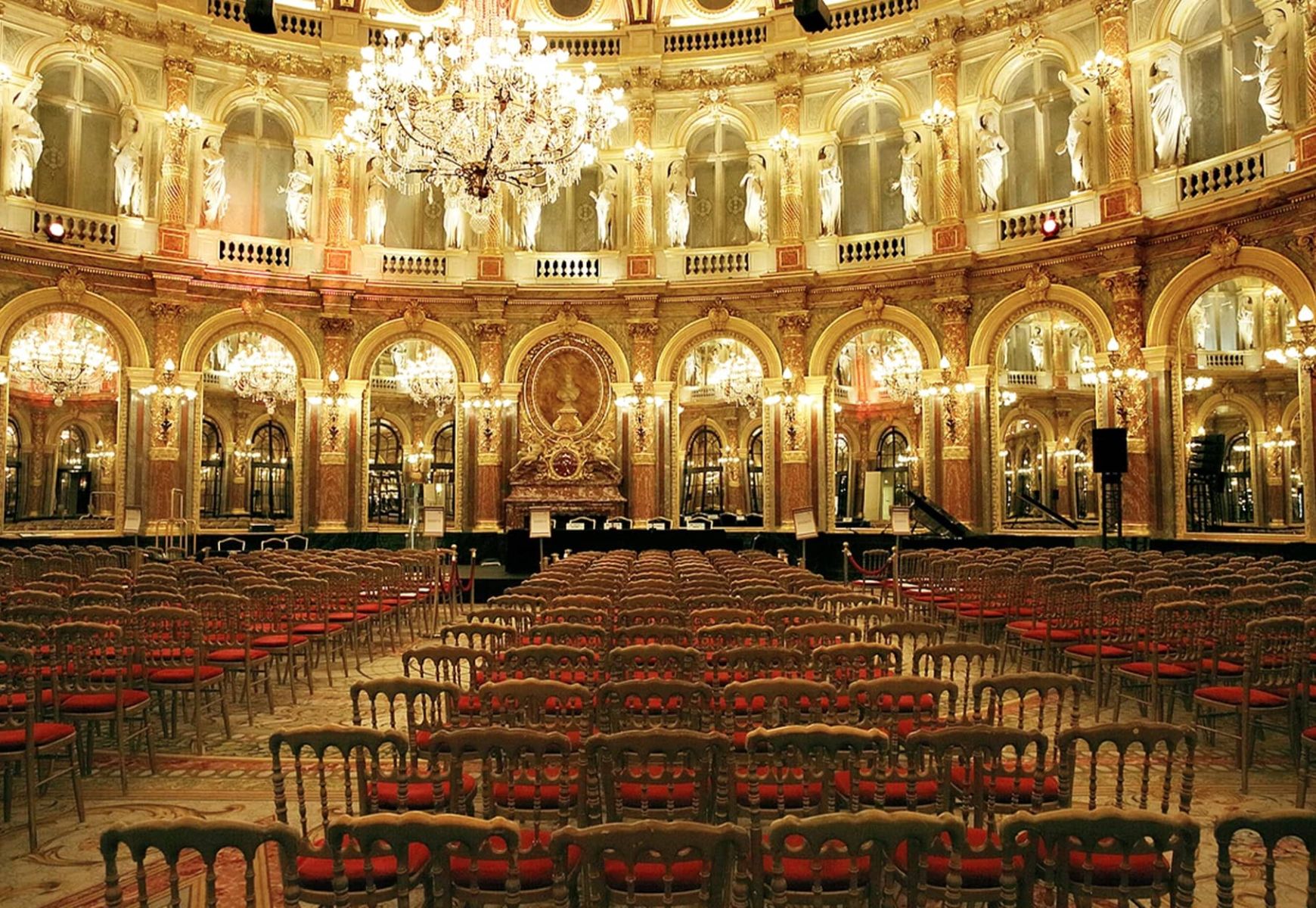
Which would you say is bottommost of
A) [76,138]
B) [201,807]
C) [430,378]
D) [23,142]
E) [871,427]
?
[201,807]

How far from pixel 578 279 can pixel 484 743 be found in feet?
61.8

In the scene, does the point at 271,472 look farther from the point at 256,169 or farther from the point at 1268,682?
the point at 1268,682

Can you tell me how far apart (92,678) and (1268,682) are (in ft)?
24.9

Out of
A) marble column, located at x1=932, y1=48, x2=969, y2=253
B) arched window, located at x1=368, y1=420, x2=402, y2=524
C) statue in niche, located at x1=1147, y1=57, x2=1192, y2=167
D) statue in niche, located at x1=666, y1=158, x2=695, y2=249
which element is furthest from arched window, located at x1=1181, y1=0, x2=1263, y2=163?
arched window, located at x1=368, y1=420, x2=402, y2=524

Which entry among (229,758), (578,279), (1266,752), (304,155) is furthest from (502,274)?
(1266,752)

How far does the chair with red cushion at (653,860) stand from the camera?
2436 mm

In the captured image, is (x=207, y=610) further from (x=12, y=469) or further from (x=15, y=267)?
(x=12, y=469)

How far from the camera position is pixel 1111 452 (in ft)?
50.2

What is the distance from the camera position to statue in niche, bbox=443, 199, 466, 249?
70.7 ft

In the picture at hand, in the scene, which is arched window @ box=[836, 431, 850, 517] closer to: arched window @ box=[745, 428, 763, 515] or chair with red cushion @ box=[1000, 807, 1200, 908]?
arched window @ box=[745, 428, 763, 515]

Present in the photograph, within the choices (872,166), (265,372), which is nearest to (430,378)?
(265,372)

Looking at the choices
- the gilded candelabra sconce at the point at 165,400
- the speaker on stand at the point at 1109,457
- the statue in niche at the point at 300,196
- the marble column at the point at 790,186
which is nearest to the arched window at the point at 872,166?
the marble column at the point at 790,186

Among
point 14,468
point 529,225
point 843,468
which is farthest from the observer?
point 843,468

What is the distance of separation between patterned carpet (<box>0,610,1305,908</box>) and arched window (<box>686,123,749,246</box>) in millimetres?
15829
